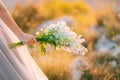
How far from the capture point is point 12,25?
3703 mm

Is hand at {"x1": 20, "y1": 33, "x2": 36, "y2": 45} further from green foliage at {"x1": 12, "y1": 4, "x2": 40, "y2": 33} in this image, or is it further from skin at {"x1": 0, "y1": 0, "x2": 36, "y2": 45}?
green foliage at {"x1": 12, "y1": 4, "x2": 40, "y2": 33}

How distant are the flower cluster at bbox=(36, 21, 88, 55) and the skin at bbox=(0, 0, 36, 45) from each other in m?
0.10

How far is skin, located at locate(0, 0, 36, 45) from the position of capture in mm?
3588

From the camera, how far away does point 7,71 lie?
11.4ft

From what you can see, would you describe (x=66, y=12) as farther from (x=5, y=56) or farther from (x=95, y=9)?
(x=5, y=56)

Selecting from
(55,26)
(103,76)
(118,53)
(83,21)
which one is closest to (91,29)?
(83,21)

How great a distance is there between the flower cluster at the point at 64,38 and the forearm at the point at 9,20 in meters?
0.16

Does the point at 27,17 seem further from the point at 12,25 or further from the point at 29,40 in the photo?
the point at 29,40

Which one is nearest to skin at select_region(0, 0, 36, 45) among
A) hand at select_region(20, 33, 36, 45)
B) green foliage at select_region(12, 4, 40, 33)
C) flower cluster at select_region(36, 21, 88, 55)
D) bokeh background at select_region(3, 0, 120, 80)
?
hand at select_region(20, 33, 36, 45)

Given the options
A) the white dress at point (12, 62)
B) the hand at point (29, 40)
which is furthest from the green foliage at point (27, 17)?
the hand at point (29, 40)

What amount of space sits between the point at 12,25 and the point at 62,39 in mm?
387

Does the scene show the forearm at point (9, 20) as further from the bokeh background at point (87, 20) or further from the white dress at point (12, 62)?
the bokeh background at point (87, 20)

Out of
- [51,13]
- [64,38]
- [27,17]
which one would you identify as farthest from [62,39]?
[51,13]

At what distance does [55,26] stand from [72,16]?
13.4 ft
